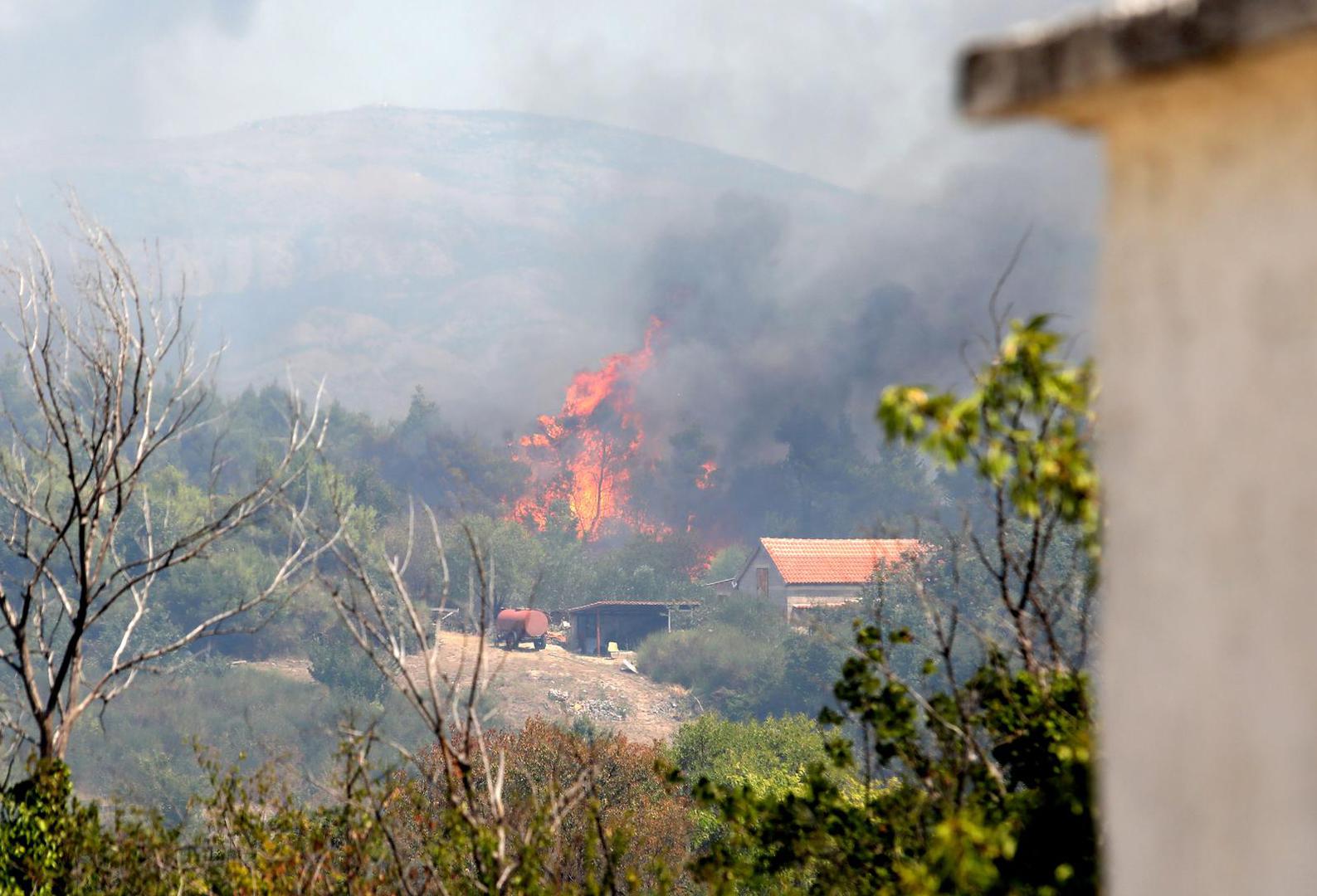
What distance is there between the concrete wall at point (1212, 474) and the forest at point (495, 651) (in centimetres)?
151

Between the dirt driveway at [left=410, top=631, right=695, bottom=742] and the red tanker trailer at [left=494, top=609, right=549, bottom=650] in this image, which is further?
the red tanker trailer at [left=494, top=609, right=549, bottom=650]

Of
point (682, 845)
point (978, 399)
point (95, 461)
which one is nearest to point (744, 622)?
point (682, 845)

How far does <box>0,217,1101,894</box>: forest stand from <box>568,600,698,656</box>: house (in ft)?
7.18

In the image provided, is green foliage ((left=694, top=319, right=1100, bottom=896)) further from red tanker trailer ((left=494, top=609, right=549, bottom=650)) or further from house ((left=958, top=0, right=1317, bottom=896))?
red tanker trailer ((left=494, top=609, right=549, bottom=650))

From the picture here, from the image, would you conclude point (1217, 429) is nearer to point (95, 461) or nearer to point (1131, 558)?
point (1131, 558)

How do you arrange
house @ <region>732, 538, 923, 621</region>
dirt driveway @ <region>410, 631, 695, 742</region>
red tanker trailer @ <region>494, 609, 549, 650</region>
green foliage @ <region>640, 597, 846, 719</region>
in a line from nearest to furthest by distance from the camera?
dirt driveway @ <region>410, 631, 695, 742</region>
green foliage @ <region>640, 597, 846, 719</region>
red tanker trailer @ <region>494, 609, 549, 650</region>
house @ <region>732, 538, 923, 621</region>

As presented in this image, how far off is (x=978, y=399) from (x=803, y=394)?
124m

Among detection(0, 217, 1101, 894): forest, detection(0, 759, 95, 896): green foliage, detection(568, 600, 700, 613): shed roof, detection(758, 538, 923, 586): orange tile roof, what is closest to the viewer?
detection(0, 217, 1101, 894): forest

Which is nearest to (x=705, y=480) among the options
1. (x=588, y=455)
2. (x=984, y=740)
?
(x=588, y=455)

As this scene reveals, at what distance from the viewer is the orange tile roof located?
279 feet

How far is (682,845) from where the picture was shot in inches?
1426

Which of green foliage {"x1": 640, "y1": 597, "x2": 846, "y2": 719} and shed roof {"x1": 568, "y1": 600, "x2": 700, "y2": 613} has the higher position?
shed roof {"x1": 568, "y1": 600, "x2": 700, "y2": 613}

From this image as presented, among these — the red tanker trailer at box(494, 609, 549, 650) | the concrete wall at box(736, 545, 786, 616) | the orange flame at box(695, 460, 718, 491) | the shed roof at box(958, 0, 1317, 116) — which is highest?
the orange flame at box(695, 460, 718, 491)

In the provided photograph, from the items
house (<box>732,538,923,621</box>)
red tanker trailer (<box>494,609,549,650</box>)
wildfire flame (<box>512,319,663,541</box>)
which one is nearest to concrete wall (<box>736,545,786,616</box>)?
house (<box>732,538,923,621</box>)
